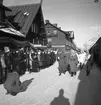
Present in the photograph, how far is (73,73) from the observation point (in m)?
10.4

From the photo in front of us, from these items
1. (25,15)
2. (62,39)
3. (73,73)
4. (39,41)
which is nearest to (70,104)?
(73,73)

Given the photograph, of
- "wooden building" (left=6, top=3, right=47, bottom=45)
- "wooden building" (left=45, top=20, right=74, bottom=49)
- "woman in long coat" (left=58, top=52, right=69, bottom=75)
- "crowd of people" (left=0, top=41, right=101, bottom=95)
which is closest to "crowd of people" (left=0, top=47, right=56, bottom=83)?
"crowd of people" (left=0, top=41, right=101, bottom=95)

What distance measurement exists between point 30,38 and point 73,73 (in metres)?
11.0

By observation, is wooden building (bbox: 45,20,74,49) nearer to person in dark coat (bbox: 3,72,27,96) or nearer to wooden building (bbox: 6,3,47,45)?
wooden building (bbox: 6,3,47,45)

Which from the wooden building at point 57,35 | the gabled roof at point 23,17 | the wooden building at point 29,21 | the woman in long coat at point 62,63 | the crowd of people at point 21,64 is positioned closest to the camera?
the crowd of people at point 21,64

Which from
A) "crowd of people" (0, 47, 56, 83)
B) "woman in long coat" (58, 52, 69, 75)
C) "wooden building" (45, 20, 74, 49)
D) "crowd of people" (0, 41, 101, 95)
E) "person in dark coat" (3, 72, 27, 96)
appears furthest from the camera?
"wooden building" (45, 20, 74, 49)

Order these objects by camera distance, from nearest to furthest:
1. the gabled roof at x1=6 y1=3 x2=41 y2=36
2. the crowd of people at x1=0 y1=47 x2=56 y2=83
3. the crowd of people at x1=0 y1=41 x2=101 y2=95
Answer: the crowd of people at x1=0 y1=41 x2=101 y2=95
the crowd of people at x1=0 y1=47 x2=56 y2=83
the gabled roof at x1=6 y1=3 x2=41 y2=36

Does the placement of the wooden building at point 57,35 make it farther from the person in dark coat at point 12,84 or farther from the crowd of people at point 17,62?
the person in dark coat at point 12,84

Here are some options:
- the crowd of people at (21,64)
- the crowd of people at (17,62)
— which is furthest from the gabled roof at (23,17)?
the crowd of people at (17,62)

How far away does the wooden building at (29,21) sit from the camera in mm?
17484

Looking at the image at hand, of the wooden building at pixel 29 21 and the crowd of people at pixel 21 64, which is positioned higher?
the wooden building at pixel 29 21

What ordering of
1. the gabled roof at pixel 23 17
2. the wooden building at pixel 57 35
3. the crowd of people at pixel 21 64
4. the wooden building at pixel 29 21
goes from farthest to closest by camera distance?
the wooden building at pixel 57 35, the wooden building at pixel 29 21, the gabled roof at pixel 23 17, the crowd of people at pixel 21 64

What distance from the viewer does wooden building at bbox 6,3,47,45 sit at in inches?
688

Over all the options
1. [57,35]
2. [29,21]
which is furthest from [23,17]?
[57,35]
